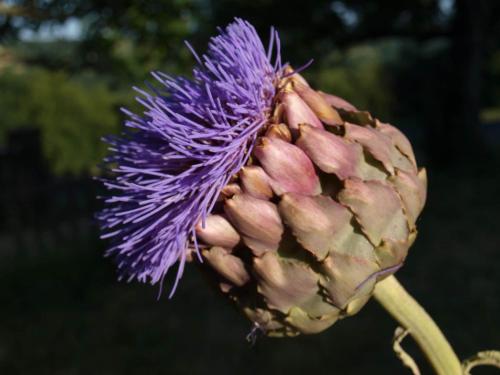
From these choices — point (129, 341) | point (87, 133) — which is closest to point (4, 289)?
point (129, 341)

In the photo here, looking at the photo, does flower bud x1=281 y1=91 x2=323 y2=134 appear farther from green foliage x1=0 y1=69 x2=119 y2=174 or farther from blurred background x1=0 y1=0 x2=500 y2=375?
green foliage x1=0 y1=69 x2=119 y2=174

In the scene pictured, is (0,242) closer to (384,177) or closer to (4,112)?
(4,112)

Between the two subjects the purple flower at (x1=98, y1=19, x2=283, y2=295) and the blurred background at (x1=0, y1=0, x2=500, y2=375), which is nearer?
the purple flower at (x1=98, y1=19, x2=283, y2=295)

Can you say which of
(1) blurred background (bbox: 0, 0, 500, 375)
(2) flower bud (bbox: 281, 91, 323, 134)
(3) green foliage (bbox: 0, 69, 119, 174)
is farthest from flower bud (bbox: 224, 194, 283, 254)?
(3) green foliage (bbox: 0, 69, 119, 174)

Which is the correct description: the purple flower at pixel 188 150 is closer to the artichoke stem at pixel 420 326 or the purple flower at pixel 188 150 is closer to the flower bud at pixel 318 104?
the flower bud at pixel 318 104

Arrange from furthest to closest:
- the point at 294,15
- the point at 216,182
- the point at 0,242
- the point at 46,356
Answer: the point at 294,15 → the point at 0,242 → the point at 46,356 → the point at 216,182

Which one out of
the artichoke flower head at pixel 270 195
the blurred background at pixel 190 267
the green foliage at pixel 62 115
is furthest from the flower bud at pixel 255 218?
the green foliage at pixel 62 115
